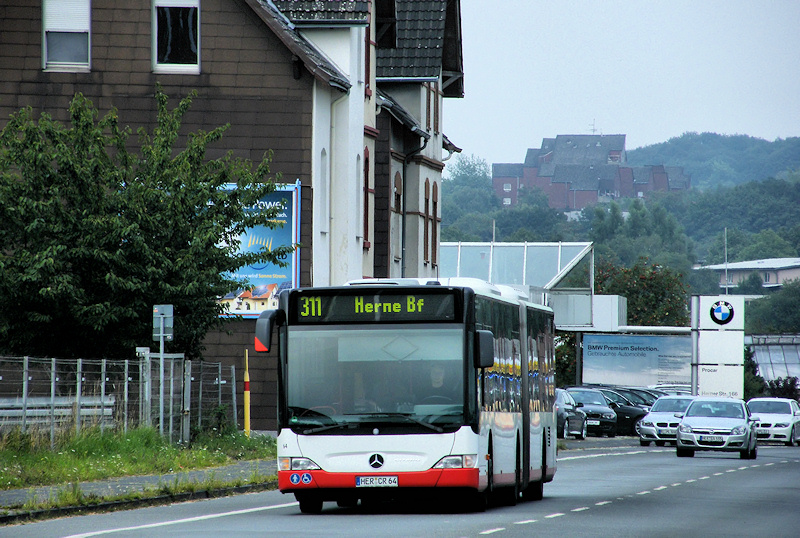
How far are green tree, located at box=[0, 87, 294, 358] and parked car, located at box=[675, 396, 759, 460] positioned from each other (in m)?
14.3

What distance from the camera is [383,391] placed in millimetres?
17375

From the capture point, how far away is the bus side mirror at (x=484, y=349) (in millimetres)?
17094

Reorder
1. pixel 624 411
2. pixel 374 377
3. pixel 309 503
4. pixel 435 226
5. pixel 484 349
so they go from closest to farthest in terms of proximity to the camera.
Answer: pixel 484 349 < pixel 374 377 < pixel 309 503 < pixel 435 226 < pixel 624 411

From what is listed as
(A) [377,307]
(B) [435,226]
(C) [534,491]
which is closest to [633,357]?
(B) [435,226]

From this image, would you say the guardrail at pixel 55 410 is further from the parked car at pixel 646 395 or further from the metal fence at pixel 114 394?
the parked car at pixel 646 395

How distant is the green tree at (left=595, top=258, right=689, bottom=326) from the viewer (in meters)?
98.8

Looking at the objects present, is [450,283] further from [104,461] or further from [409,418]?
[104,461]

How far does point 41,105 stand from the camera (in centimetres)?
3453

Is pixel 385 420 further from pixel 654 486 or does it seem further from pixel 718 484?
pixel 718 484

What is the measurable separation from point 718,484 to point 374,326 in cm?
1007

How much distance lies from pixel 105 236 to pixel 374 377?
9.73 metres

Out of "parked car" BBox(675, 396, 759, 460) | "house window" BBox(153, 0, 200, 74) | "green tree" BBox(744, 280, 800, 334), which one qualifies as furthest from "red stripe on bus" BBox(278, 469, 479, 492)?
"green tree" BBox(744, 280, 800, 334)

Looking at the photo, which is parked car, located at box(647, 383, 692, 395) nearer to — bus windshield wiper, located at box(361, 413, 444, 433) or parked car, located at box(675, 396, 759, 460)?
parked car, located at box(675, 396, 759, 460)

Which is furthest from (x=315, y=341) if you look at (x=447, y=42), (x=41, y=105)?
(x=447, y=42)
